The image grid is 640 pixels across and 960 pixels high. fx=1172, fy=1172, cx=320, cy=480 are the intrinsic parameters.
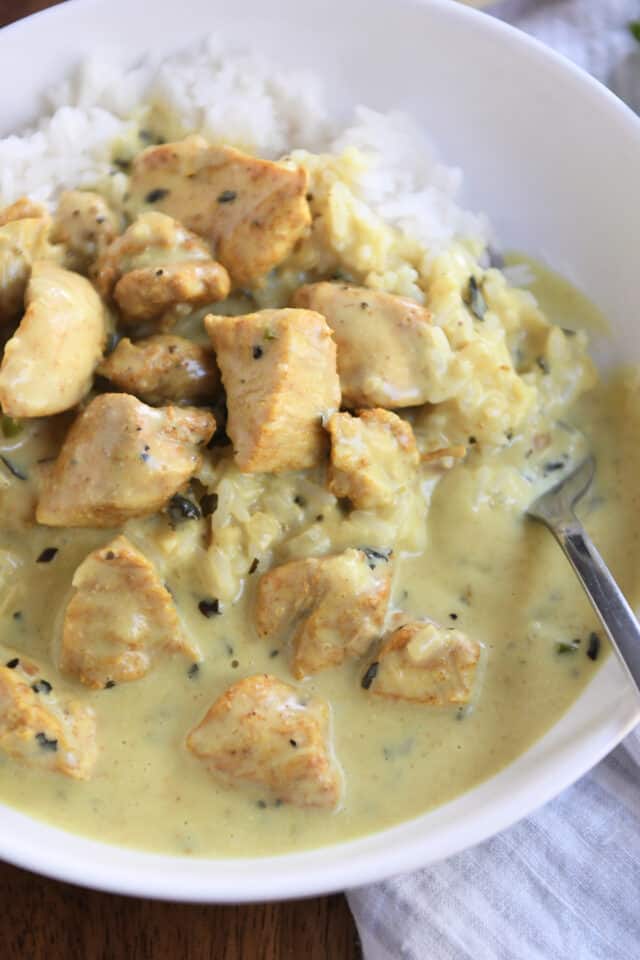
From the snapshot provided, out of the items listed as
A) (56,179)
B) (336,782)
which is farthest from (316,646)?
(56,179)

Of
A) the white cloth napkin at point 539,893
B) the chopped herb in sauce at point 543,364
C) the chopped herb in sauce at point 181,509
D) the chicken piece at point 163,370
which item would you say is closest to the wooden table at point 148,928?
the white cloth napkin at point 539,893

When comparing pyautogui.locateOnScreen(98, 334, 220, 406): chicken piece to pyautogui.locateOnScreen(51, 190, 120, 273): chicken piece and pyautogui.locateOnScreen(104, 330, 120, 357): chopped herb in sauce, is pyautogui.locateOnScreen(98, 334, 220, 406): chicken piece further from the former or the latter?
pyautogui.locateOnScreen(51, 190, 120, 273): chicken piece

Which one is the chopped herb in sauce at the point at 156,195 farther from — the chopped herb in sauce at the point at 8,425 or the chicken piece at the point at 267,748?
the chicken piece at the point at 267,748

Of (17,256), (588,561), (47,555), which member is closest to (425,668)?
(588,561)

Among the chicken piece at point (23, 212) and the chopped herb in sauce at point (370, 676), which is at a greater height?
the chicken piece at point (23, 212)

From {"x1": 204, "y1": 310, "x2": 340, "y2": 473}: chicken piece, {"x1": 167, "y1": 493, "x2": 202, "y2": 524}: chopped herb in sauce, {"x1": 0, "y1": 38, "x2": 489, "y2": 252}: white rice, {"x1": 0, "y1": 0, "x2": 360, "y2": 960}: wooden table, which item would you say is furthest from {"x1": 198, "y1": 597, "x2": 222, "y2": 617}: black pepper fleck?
{"x1": 0, "y1": 38, "x2": 489, "y2": 252}: white rice

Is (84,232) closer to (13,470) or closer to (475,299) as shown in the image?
(13,470)

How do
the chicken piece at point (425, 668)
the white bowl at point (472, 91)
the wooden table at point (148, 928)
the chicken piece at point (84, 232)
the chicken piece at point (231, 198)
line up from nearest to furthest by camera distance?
the chicken piece at point (425, 668)
the wooden table at point (148, 928)
the chicken piece at point (231, 198)
the chicken piece at point (84, 232)
the white bowl at point (472, 91)

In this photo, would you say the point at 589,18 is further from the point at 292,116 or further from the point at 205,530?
the point at 205,530
